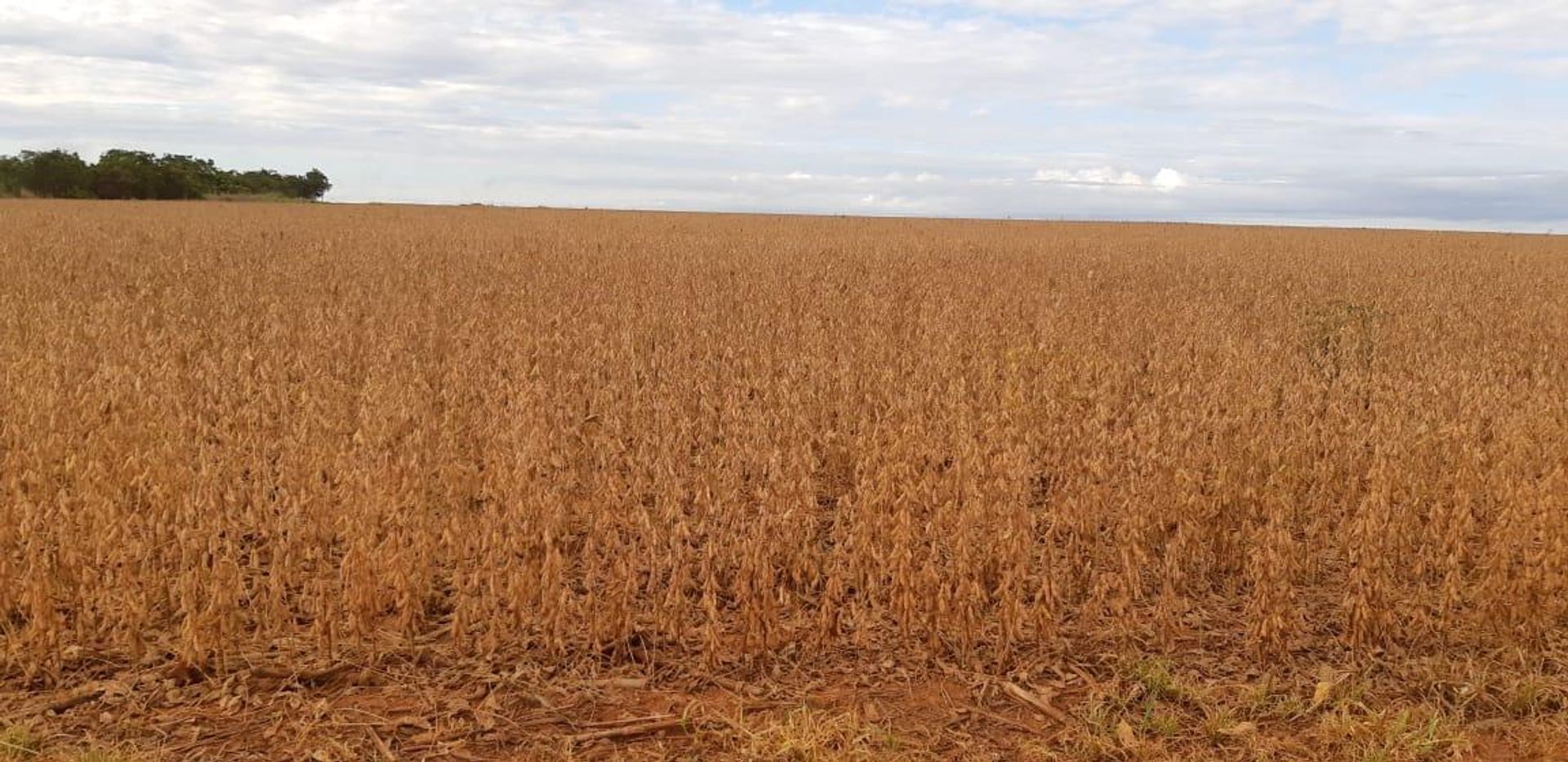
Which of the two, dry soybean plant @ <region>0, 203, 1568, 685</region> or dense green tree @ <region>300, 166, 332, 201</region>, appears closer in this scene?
dry soybean plant @ <region>0, 203, 1568, 685</region>

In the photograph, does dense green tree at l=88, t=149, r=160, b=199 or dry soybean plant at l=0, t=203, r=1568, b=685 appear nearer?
dry soybean plant at l=0, t=203, r=1568, b=685

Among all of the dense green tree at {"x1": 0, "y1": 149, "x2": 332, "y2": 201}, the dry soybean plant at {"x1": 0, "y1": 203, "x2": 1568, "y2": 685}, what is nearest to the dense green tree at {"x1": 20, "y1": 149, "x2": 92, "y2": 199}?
the dense green tree at {"x1": 0, "y1": 149, "x2": 332, "y2": 201}

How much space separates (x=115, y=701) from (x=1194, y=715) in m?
3.32

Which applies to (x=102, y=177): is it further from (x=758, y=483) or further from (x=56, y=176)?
(x=758, y=483)

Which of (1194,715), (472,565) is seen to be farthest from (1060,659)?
(472,565)

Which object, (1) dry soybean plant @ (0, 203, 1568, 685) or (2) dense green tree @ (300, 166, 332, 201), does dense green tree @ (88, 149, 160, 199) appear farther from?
(1) dry soybean plant @ (0, 203, 1568, 685)

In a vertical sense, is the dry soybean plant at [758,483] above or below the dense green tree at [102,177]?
below

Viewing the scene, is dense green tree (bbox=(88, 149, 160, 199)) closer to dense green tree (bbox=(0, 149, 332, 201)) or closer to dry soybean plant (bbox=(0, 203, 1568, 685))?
dense green tree (bbox=(0, 149, 332, 201))

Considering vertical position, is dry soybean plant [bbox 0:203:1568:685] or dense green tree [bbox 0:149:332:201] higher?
dense green tree [bbox 0:149:332:201]

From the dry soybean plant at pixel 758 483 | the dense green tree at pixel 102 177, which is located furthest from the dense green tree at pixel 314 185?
the dry soybean plant at pixel 758 483

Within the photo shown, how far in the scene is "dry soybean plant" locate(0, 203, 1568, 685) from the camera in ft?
12.0

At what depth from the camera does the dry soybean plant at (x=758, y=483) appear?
365cm

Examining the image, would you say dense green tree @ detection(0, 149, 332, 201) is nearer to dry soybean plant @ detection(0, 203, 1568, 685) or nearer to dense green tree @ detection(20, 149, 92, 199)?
dense green tree @ detection(20, 149, 92, 199)

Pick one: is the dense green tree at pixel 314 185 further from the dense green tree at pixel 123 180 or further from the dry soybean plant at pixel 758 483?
the dry soybean plant at pixel 758 483
